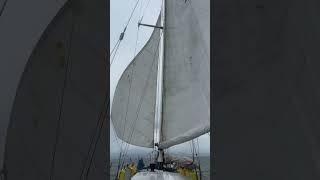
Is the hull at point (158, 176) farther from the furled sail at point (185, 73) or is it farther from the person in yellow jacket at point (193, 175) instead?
the person in yellow jacket at point (193, 175)

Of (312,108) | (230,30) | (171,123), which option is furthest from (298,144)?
(171,123)

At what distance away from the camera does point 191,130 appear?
34.3 feet

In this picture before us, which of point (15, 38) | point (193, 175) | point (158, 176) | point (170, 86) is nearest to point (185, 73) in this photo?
point (170, 86)

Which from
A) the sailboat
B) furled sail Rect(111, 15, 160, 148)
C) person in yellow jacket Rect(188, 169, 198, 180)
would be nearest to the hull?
the sailboat

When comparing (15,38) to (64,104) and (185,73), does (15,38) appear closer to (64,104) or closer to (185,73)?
(64,104)

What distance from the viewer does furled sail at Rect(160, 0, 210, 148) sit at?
9.52m

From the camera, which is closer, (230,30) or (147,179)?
(230,30)

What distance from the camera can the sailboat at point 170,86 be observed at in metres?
9.80

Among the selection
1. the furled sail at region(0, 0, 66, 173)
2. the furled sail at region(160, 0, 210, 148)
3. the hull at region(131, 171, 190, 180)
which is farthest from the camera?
the hull at region(131, 171, 190, 180)

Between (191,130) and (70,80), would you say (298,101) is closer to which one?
(70,80)

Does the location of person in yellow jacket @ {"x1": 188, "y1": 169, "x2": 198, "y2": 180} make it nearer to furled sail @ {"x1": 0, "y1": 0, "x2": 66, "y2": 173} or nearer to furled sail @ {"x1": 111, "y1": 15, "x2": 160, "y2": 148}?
furled sail @ {"x1": 111, "y1": 15, "x2": 160, "y2": 148}

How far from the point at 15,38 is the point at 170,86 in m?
9.91

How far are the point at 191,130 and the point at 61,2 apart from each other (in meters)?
8.23

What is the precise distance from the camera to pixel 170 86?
12133 millimetres
